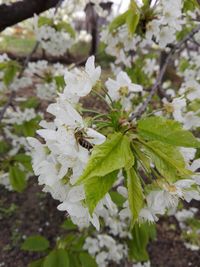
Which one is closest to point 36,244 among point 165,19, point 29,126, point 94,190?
point 29,126

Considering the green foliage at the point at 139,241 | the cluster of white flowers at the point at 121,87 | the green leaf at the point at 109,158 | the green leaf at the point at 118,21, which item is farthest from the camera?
the green foliage at the point at 139,241

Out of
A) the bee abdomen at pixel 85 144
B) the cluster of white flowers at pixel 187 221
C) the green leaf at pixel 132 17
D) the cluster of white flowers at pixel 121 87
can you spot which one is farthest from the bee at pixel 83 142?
the cluster of white flowers at pixel 187 221

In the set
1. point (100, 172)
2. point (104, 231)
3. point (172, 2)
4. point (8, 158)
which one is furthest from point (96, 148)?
point (104, 231)

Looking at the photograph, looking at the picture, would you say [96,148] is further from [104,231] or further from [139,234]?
[104,231]

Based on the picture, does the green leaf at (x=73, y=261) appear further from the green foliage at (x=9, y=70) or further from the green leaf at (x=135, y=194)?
the green foliage at (x=9, y=70)

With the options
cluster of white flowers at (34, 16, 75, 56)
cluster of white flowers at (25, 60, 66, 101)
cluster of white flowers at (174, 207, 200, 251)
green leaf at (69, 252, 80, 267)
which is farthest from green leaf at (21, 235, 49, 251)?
cluster of white flowers at (174, 207, 200, 251)

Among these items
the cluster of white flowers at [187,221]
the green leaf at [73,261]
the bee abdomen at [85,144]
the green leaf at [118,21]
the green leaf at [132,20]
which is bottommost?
the cluster of white flowers at [187,221]

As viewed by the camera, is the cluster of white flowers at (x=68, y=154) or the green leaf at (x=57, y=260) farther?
the green leaf at (x=57, y=260)

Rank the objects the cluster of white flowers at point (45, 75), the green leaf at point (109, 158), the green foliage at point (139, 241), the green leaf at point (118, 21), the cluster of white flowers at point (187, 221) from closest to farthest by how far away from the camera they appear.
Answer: the green leaf at point (109, 158)
the green leaf at point (118, 21)
the green foliage at point (139, 241)
the cluster of white flowers at point (45, 75)
the cluster of white flowers at point (187, 221)
